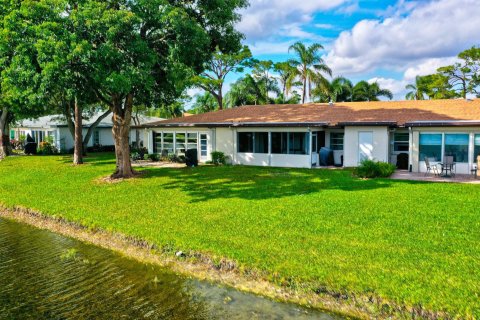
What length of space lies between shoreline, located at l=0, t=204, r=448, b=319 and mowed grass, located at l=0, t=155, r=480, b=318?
17 centimetres

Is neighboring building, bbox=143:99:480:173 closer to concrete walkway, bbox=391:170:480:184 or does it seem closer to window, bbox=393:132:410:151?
window, bbox=393:132:410:151

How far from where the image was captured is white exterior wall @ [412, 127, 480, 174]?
17.6 meters

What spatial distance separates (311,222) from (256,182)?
6525mm

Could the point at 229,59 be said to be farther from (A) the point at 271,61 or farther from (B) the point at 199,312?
(B) the point at 199,312

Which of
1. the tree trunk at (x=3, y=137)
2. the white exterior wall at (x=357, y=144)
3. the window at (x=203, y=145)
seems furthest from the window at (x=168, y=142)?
the tree trunk at (x=3, y=137)

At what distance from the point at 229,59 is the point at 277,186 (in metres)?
25.0

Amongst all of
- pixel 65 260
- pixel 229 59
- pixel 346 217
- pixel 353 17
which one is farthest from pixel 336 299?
pixel 229 59

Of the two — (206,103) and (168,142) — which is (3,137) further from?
(206,103)

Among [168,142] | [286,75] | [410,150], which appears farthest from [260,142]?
[286,75]

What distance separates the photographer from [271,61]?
134 ft

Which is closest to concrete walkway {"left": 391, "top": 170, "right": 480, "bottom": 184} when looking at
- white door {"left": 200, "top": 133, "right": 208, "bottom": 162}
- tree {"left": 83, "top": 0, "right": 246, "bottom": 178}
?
tree {"left": 83, "top": 0, "right": 246, "bottom": 178}

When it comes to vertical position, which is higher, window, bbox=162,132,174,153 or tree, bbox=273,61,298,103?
tree, bbox=273,61,298,103

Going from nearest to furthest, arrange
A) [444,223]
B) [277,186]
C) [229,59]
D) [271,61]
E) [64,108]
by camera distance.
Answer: [444,223]
[277,186]
[64,108]
[229,59]
[271,61]

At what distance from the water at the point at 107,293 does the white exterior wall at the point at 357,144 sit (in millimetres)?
14929
